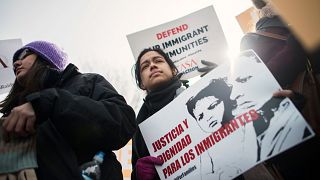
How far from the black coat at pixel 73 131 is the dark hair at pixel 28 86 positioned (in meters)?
0.37

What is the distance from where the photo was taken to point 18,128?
4.29 ft

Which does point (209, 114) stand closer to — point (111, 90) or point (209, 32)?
point (111, 90)

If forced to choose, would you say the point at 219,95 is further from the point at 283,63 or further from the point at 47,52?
the point at 47,52

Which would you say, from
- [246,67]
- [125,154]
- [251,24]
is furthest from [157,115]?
[125,154]

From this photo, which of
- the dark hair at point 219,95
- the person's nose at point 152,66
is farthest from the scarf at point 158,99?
the dark hair at point 219,95

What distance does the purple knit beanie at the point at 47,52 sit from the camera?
2129mm

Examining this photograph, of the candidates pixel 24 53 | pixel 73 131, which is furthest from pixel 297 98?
pixel 24 53

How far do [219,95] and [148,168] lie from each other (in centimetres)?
61

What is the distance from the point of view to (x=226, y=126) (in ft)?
4.98

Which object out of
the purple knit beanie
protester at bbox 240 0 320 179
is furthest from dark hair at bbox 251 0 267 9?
the purple knit beanie

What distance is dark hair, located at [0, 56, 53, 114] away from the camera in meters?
1.77

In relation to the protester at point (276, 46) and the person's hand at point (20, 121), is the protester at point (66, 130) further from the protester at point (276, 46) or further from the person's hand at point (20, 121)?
the protester at point (276, 46)

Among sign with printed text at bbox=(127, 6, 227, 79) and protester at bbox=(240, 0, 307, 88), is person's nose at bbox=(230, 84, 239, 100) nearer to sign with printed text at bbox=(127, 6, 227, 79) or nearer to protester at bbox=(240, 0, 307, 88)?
protester at bbox=(240, 0, 307, 88)

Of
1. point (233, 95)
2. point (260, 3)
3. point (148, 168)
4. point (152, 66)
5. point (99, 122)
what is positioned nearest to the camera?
point (99, 122)
